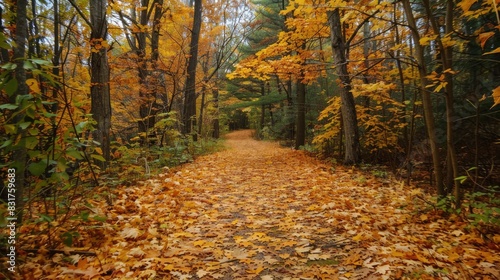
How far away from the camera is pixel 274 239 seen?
10.5 feet

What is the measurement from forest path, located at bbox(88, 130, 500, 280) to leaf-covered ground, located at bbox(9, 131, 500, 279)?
0.01m

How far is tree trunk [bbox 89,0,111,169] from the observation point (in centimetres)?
483

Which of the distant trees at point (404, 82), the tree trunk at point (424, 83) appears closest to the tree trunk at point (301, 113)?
the distant trees at point (404, 82)

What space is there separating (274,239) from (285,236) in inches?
6.8

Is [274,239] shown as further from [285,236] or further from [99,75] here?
[99,75]

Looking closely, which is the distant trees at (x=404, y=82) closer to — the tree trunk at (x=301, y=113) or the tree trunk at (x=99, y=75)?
the tree trunk at (x=301, y=113)

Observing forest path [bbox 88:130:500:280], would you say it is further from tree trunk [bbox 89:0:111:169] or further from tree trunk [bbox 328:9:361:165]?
tree trunk [bbox 328:9:361:165]

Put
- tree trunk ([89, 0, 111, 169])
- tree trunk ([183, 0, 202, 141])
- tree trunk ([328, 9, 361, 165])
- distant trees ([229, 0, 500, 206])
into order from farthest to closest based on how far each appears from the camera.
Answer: tree trunk ([183, 0, 202, 141]), tree trunk ([328, 9, 361, 165]), tree trunk ([89, 0, 111, 169]), distant trees ([229, 0, 500, 206])

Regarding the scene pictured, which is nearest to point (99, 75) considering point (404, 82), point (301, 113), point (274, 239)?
point (274, 239)

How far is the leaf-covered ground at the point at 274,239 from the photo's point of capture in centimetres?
245

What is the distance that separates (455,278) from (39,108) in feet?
13.4

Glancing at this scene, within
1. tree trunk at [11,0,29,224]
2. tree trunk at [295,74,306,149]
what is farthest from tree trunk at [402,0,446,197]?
tree trunk at [295,74,306,149]

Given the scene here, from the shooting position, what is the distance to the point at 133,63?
8.72 meters

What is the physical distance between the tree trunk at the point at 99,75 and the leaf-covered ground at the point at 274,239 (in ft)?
4.57
